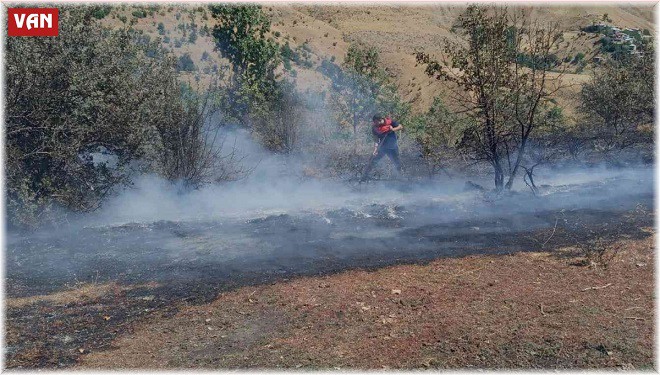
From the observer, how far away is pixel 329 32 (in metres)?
63.1

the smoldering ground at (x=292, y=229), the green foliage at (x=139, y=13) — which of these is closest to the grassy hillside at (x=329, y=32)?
the green foliage at (x=139, y=13)

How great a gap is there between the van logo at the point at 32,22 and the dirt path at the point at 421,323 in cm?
485

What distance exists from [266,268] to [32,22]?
4.84 meters

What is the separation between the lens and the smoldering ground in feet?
23.0

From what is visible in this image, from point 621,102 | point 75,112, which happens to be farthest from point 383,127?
point 621,102

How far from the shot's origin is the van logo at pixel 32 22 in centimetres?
802

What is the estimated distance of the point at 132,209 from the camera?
10828mm

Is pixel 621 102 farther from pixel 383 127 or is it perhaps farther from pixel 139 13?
pixel 139 13

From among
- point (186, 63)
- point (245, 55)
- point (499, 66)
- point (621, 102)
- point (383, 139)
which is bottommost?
point (383, 139)

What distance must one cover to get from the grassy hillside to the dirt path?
2158 centimetres

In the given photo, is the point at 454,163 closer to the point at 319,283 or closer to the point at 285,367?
the point at 319,283

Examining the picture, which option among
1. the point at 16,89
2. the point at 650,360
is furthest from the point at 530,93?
the point at 16,89

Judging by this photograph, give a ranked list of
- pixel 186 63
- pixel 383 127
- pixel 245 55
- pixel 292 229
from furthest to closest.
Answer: pixel 186 63 → pixel 245 55 → pixel 383 127 → pixel 292 229

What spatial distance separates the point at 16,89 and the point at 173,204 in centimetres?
394
